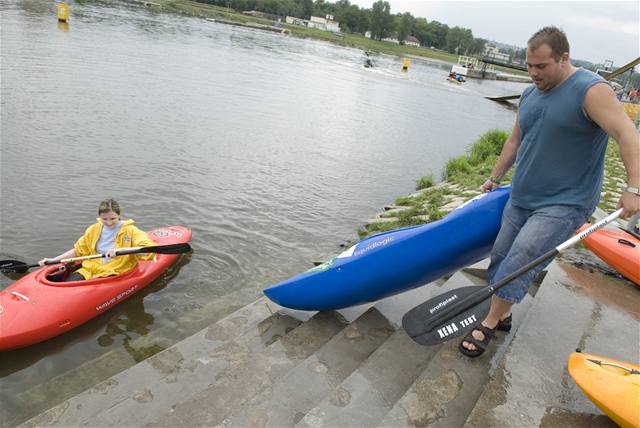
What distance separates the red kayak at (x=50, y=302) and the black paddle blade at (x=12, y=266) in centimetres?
57

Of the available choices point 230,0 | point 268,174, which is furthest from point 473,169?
point 230,0

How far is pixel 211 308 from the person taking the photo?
5484 mm

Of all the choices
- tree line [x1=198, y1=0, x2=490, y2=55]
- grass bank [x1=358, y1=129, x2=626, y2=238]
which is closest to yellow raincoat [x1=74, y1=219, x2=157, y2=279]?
grass bank [x1=358, y1=129, x2=626, y2=238]

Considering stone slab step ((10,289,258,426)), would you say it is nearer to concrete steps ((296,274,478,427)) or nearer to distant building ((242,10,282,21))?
concrete steps ((296,274,478,427))

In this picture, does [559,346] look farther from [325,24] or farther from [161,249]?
[325,24]

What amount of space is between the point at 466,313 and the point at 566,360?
0.81 metres

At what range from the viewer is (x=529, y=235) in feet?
10.1

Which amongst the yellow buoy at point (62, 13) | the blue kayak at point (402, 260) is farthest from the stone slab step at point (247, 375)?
the yellow buoy at point (62, 13)

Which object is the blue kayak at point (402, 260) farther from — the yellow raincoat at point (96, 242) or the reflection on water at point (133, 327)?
the yellow raincoat at point (96, 242)

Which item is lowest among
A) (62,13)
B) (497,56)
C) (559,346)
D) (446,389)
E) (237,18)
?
(446,389)

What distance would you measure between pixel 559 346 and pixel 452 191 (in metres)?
6.55

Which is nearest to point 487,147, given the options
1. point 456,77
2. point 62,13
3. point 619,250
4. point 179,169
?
point 179,169

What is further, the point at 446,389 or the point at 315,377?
the point at 315,377

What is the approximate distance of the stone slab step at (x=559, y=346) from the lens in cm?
284
